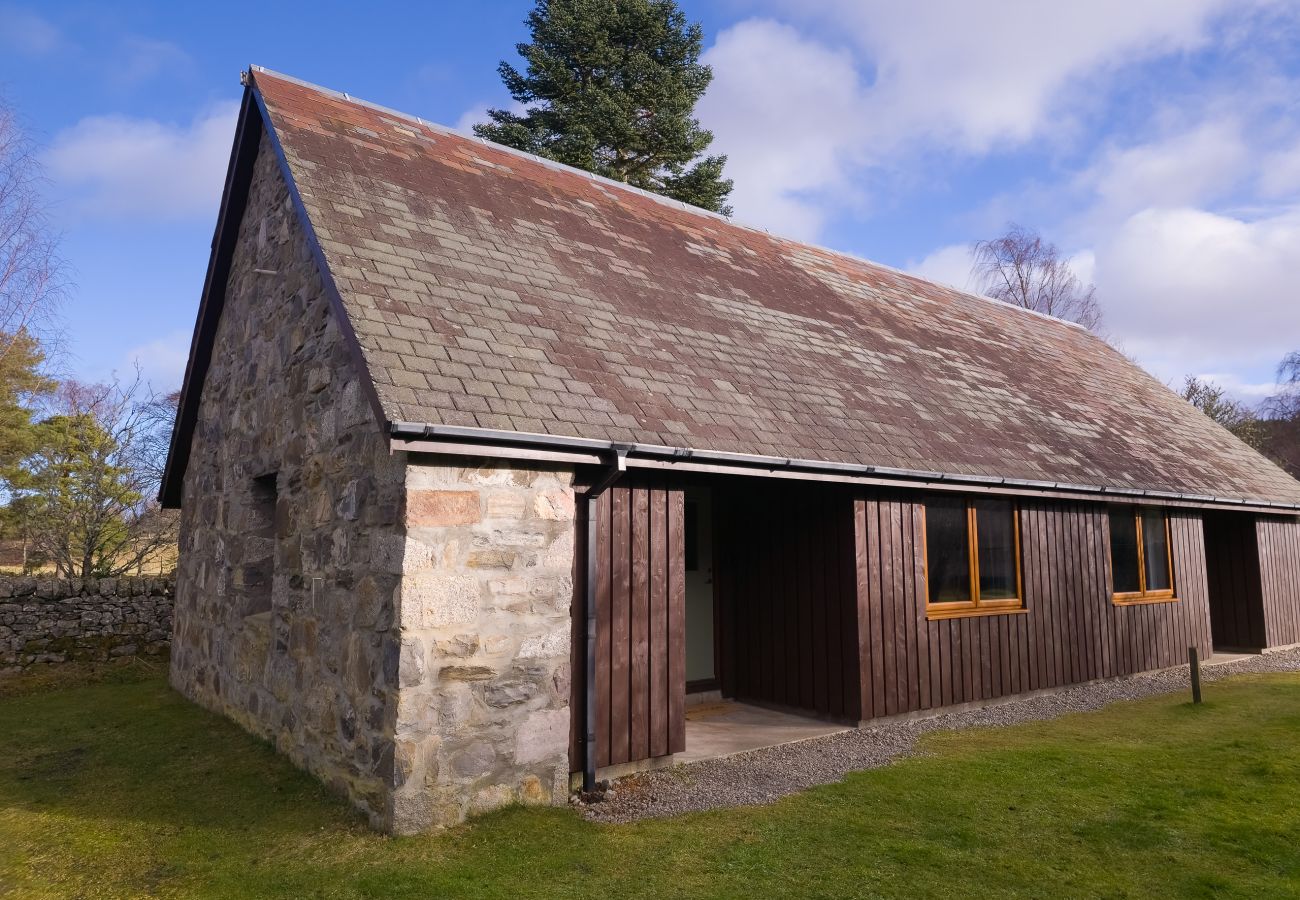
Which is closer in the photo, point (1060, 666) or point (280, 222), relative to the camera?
point (280, 222)

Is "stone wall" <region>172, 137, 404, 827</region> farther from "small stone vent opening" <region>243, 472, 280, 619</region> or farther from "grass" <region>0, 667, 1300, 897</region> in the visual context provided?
"grass" <region>0, 667, 1300, 897</region>

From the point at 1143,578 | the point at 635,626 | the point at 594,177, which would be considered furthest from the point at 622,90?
the point at 635,626

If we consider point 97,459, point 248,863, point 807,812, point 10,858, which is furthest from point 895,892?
point 97,459

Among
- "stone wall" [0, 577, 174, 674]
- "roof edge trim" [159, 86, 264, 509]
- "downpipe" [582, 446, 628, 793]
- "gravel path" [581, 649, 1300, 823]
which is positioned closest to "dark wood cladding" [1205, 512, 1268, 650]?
"gravel path" [581, 649, 1300, 823]

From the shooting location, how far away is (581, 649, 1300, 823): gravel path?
5647 millimetres

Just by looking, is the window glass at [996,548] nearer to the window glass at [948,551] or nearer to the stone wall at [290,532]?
the window glass at [948,551]

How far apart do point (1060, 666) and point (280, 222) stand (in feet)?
30.5

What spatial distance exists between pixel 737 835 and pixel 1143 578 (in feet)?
27.1

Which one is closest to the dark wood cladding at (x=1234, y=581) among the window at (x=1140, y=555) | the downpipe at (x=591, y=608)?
the window at (x=1140, y=555)

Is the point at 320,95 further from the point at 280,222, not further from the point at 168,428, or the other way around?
the point at 168,428

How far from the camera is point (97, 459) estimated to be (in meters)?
14.2

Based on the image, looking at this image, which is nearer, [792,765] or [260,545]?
[792,765]

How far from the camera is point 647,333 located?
7.83 meters

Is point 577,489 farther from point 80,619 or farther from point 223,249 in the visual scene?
point 80,619
